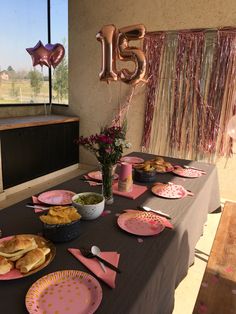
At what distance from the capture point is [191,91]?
3164 mm

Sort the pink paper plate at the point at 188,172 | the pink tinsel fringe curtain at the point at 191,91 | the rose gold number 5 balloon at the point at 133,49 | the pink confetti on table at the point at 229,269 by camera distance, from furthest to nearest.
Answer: the pink tinsel fringe curtain at the point at 191,91 < the rose gold number 5 balloon at the point at 133,49 < the pink paper plate at the point at 188,172 < the pink confetti on table at the point at 229,269

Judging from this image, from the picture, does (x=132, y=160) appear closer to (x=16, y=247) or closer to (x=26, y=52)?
(x=16, y=247)

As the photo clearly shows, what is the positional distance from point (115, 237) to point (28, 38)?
12.1 ft

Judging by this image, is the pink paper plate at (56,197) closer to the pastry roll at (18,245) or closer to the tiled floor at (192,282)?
the pastry roll at (18,245)

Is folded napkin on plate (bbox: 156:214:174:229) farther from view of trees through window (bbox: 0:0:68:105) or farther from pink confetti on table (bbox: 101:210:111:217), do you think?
view of trees through window (bbox: 0:0:68:105)

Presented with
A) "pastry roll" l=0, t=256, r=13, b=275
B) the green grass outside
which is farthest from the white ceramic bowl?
the green grass outside

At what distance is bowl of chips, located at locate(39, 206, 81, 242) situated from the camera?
100 cm

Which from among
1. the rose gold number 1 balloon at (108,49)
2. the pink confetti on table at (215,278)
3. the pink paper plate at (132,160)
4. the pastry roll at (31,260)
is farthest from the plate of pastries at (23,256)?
the rose gold number 1 balloon at (108,49)

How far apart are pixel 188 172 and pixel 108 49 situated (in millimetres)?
1399

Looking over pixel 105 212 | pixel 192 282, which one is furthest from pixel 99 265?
pixel 192 282

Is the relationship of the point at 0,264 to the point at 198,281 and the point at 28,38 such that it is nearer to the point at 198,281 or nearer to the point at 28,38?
the point at 198,281

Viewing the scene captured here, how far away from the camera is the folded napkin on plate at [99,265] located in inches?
33.3

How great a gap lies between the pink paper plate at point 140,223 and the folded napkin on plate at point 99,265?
0.62 feet

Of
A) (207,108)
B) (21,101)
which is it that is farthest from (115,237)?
(21,101)
